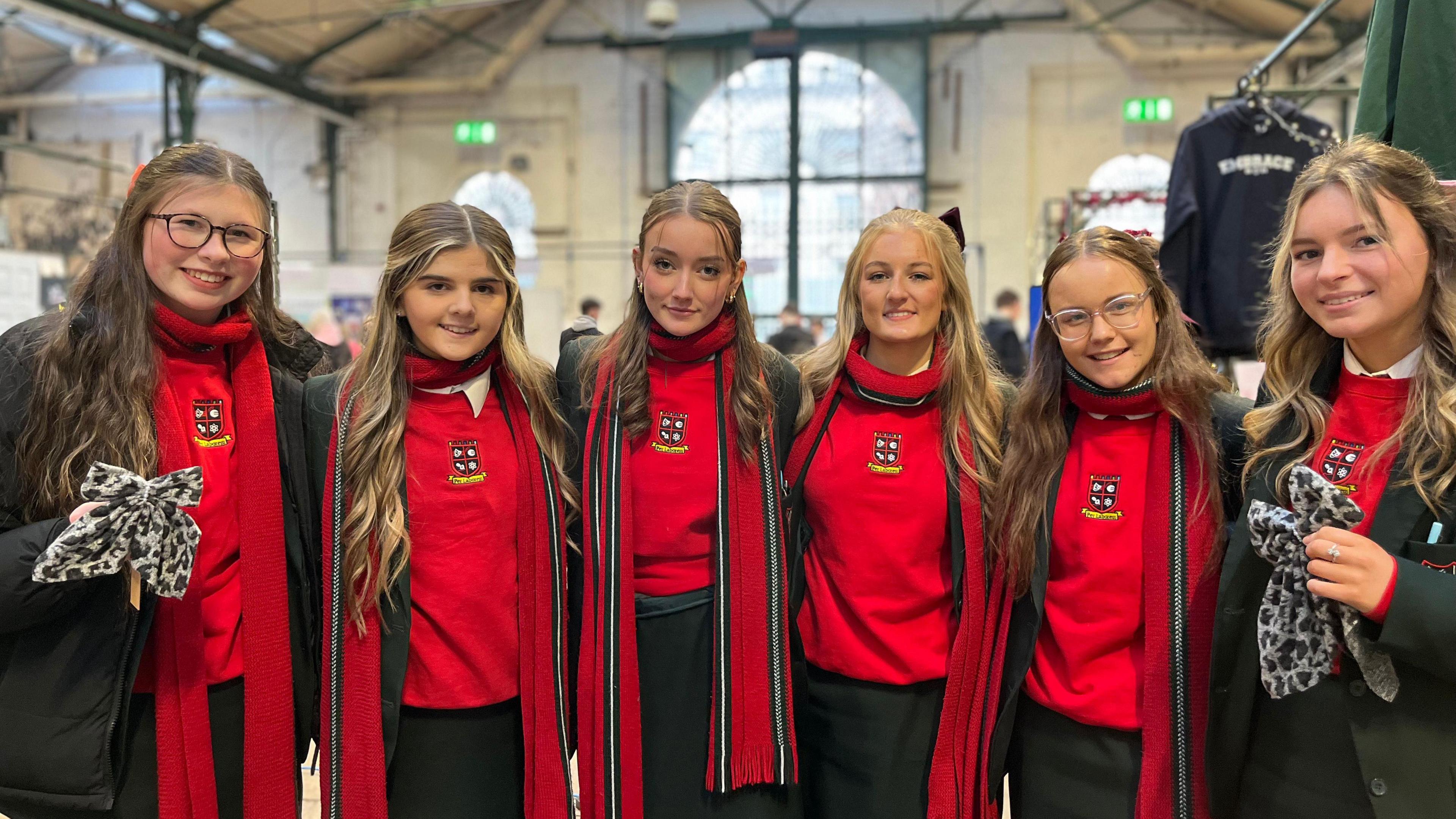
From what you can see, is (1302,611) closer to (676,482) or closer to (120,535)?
(676,482)

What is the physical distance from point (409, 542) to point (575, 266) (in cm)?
1198

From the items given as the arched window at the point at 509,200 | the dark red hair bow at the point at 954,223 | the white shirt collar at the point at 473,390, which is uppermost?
the arched window at the point at 509,200

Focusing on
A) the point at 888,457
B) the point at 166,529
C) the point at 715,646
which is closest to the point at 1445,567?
the point at 888,457

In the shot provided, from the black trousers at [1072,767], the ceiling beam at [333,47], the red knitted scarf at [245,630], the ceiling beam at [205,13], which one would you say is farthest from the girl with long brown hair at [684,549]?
the ceiling beam at [333,47]

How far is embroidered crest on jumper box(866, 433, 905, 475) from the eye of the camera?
7.11 ft

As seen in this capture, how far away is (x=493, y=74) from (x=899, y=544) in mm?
12762

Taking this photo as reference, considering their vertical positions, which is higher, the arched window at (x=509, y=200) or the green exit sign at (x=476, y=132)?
the green exit sign at (x=476, y=132)

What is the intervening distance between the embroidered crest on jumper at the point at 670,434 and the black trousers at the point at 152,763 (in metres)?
0.96

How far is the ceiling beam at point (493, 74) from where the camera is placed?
13.4m

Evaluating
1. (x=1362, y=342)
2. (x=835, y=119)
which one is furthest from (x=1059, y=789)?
(x=835, y=119)

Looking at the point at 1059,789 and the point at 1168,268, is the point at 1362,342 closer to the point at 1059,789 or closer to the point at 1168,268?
the point at 1059,789

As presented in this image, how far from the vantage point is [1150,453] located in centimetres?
195

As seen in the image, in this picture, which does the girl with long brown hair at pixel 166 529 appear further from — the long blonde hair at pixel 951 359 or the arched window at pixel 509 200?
the arched window at pixel 509 200

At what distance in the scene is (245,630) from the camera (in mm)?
1912
